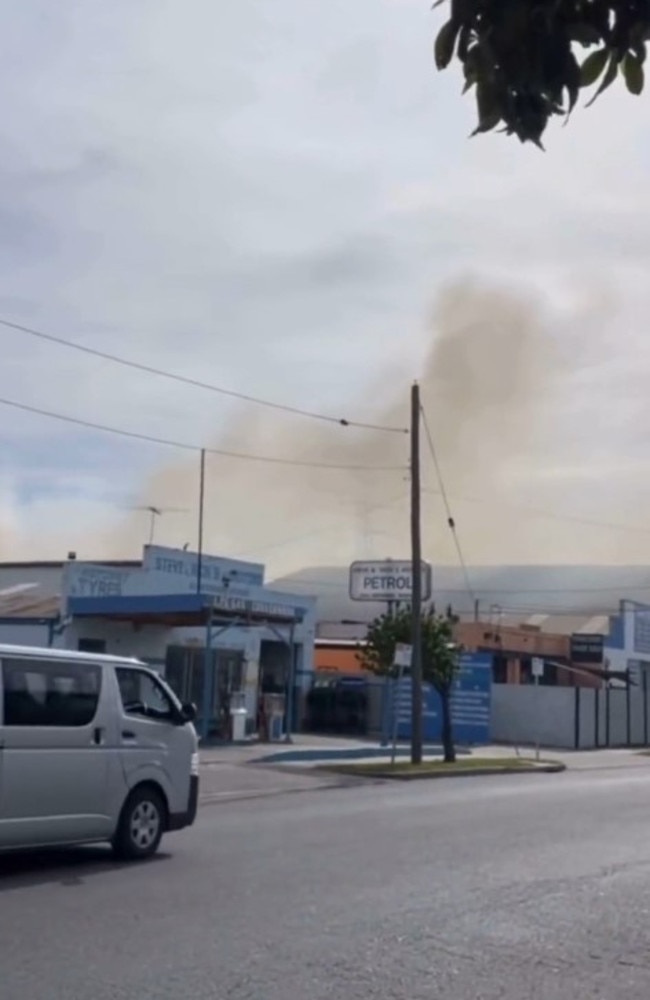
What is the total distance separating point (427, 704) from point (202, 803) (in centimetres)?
2318

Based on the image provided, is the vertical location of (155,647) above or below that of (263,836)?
above

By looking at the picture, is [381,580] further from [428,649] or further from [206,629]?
[428,649]

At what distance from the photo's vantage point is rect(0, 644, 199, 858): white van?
1320 cm

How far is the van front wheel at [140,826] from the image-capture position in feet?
46.9

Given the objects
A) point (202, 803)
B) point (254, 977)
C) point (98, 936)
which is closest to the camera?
point (254, 977)

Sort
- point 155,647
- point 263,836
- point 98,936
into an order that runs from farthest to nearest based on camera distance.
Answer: point 155,647, point 263,836, point 98,936

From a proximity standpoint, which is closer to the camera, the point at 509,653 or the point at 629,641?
the point at 509,653

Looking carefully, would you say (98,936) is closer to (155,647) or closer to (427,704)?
(155,647)

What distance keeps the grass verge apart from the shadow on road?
14.9m

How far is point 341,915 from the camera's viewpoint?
452 inches

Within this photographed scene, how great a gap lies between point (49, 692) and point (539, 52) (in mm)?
10142

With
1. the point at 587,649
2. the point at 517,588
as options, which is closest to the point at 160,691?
the point at 587,649

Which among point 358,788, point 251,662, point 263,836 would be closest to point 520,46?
point 263,836

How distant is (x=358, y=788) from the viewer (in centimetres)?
2661
